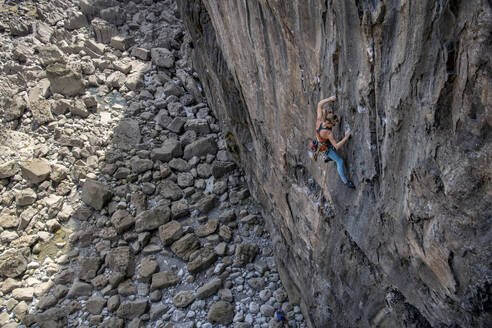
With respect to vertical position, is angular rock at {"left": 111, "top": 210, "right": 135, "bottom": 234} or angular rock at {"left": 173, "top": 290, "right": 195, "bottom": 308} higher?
angular rock at {"left": 111, "top": 210, "right": 135, "bottom": 234}

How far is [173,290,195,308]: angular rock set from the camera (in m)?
10.6

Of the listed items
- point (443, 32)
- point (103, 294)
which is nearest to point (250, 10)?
point (443, 32)

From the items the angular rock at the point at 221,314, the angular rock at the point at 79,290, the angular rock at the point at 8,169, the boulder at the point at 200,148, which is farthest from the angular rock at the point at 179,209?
the angular rock at the point at 8,169

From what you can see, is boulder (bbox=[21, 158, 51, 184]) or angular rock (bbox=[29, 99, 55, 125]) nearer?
boulder (bbox=[21, 158, 51, 184])

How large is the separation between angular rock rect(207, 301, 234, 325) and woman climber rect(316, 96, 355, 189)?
20.1 ft

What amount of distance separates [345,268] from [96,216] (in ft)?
29.6

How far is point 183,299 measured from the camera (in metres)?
10.7

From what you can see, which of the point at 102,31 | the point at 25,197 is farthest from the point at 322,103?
the point at 102,31

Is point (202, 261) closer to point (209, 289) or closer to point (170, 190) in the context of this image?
point (209, 289)

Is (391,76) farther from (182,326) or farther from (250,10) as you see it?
(182,326)

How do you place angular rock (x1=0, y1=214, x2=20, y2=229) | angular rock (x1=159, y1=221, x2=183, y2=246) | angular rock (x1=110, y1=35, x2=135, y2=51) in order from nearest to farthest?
angular rock (x1=159, y1=221, x2=183, y2=246)
angular rock (x1=0, y1=214, x2=20, y2=229)
angular rock (x1=110, y1=35, x2=135, y2=51)

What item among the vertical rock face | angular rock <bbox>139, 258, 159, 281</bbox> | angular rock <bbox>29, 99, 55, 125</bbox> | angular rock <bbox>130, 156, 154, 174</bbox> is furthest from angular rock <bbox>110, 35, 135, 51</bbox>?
angular rock <bbox>139, 258, 159, 281</bbox>

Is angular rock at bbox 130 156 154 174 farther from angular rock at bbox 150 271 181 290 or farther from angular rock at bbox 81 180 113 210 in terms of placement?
angular rock at bbox 150 271 181 290

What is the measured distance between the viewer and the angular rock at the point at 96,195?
1271 centimetres
